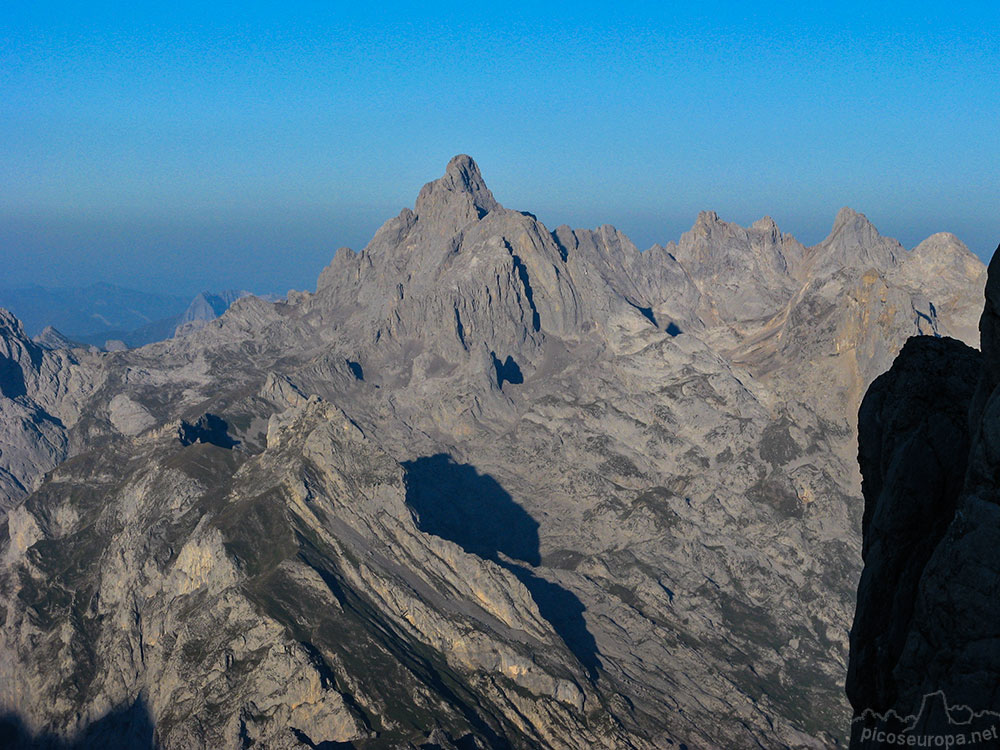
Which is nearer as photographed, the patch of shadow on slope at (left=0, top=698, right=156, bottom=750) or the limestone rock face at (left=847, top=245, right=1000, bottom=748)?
the limestone rock face at (left=847, top=245, right=1000, bottom=748)

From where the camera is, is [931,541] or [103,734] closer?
[931,541]

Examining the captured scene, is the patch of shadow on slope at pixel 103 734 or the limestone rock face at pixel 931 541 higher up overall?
the limestone rock face at pixel 931 541

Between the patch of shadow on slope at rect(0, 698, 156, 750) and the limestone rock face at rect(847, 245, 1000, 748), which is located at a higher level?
the limestone rock face at rect(847, 245, 1000, 748)

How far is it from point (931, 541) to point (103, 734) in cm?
18001

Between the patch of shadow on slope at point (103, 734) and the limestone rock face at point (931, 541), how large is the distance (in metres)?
155

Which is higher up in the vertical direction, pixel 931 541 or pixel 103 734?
pixel 931 541

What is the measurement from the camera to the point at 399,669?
166 m

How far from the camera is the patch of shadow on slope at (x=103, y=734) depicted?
166 metres

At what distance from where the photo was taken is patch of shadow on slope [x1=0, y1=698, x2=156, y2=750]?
16575cm

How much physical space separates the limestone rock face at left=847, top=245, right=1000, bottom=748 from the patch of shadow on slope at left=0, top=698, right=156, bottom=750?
155 metres

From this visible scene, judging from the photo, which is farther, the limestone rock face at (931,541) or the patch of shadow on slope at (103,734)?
the patch of shadow on slope at (103,734)

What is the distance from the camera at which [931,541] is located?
90.4ft

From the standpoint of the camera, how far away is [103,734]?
173 meters

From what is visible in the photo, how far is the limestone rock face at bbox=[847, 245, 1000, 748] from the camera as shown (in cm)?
2362
